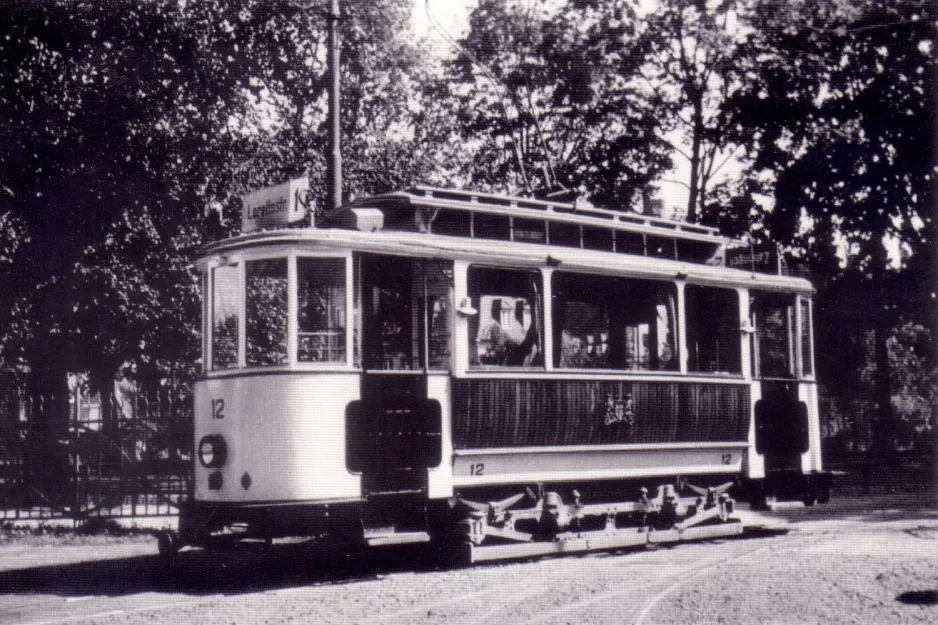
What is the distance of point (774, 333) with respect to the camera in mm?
15180

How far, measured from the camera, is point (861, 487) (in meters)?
23.6

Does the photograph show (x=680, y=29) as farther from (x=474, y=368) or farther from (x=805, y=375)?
(x=474, y=368)

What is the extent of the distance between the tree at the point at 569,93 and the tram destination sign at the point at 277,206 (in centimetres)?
1274

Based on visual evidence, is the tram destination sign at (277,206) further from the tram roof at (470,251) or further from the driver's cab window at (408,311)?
the driver's cab window at (408,311)

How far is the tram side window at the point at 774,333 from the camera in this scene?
1489cm

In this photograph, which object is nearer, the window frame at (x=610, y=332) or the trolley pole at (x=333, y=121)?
the window frame at (x=610, y=332)

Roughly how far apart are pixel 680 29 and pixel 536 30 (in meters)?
2.98

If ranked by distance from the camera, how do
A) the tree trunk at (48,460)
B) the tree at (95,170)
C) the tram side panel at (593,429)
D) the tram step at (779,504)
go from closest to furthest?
the tram side panel at (593,429) < the tram step at (779,504) < the tree trunk at (48,460) < the tree at (95,170)

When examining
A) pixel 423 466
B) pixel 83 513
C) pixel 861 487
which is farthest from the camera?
pixel 861 487

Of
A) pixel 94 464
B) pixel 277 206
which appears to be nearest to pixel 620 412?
pixel 277 206

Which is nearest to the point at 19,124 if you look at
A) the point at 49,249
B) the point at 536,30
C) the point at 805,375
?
the point at 49,249

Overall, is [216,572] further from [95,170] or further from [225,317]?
[95,170]

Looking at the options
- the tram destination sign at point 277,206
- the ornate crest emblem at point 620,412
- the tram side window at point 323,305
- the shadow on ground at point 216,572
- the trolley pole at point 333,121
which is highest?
the trolley pole at point 333,121

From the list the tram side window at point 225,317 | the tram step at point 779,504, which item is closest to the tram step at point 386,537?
the tram side window at point 225,317
